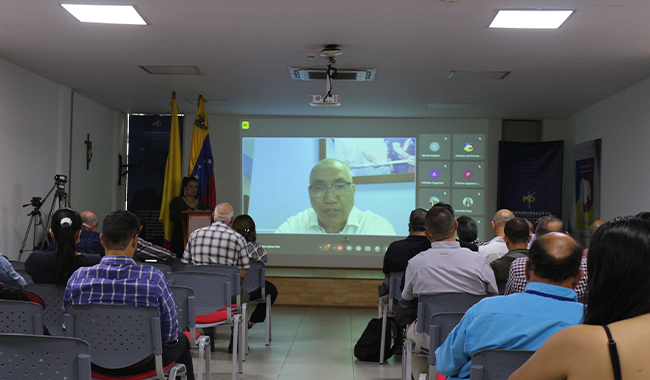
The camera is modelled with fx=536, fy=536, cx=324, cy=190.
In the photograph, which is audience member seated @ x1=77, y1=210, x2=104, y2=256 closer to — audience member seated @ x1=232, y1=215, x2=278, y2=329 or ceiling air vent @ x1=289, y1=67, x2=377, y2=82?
audience member seated @ x1=232, y1=215, x2=278, y2=329

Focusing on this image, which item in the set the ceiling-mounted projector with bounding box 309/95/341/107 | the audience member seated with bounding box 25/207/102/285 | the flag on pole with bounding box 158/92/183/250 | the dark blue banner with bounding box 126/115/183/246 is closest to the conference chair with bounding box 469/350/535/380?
the audience member seated with bounding box 25/207/102/285

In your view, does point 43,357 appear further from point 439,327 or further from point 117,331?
point 439,327

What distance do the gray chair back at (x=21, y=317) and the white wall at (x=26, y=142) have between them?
373cm

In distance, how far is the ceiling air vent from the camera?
5.67m

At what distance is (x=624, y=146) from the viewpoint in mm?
6492

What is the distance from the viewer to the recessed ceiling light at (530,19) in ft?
13.0

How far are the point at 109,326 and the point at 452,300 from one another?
5.96 ft

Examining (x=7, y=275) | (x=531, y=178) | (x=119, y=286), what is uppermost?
(x=531, y=178)

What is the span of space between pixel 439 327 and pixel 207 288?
1856 millimetres

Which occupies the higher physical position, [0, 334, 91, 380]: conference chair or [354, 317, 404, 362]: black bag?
[0, 334, 91, 380]: conference chair

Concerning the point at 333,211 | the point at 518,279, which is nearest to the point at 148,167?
the point at 333,211

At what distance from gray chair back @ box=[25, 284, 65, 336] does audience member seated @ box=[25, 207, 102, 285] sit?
52 mm

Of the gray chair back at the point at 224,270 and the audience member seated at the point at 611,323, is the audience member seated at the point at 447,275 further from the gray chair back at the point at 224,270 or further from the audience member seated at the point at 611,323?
the audience member seated at the point at 611,323

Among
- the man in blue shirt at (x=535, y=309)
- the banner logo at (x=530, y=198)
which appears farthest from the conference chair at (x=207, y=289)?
the banner logo at (x=530, y=198)
